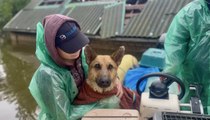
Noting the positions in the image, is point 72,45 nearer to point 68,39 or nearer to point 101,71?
point 68,39

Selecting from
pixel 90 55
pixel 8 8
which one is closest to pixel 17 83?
pixel 90 55

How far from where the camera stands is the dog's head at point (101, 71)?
7.18 ft

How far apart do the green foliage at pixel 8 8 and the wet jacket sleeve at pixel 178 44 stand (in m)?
12.6

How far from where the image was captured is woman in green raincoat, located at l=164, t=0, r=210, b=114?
226cm

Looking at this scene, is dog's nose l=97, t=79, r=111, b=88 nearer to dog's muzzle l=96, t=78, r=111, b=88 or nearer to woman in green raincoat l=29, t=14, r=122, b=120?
dog's muzzle l=96, t=78, r=111, b=88

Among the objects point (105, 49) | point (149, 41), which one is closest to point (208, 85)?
point (149, 41)

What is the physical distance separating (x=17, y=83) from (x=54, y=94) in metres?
5.20

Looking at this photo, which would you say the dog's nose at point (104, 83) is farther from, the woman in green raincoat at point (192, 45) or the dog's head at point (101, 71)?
the woman in green raincoat at point (192, 45)

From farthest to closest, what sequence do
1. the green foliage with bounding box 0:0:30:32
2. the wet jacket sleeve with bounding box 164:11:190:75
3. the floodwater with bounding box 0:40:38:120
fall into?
the green foliage with bounding box 0:0:30:32
the floodwater with bounding box 0:40:38:120
the wet jacket sleeve with bounding box 164:11:190:75

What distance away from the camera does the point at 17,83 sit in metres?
6.95

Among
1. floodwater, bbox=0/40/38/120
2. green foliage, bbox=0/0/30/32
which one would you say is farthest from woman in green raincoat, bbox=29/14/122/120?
green foliage, bbox=0/0/30/32

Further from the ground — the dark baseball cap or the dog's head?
the dark baseball cap

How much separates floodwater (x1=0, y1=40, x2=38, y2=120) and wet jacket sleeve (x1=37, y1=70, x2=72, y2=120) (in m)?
3.12

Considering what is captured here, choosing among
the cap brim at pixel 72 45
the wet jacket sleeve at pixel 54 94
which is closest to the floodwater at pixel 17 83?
the wet jacket sleeve at pixel 54 94
